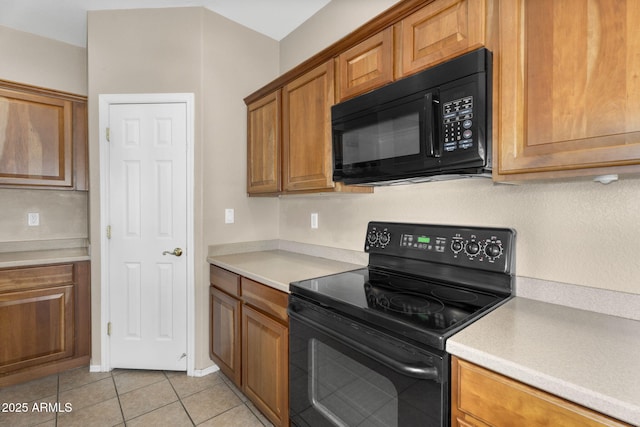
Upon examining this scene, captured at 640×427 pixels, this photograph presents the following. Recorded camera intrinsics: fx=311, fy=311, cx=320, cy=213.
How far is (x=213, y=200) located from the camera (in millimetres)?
2373

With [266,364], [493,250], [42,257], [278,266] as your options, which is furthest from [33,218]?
[493,250]

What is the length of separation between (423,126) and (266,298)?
115 cm

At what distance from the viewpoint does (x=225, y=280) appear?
210 cm

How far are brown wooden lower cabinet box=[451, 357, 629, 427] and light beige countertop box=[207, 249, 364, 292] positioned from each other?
86cm

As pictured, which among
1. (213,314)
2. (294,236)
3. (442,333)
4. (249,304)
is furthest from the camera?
(294,236)

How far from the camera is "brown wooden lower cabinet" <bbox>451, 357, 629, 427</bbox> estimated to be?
680 millimetres

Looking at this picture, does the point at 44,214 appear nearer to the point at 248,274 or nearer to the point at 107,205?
the point at 107,205

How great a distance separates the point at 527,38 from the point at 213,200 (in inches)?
81.6

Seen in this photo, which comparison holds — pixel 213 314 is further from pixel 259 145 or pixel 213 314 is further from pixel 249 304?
pixel 259 145

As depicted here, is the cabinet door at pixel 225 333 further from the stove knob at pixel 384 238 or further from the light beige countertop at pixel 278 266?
the stove knob at pixel 384 238

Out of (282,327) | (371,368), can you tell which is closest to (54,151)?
(282,327)

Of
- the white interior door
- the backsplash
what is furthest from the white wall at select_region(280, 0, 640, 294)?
the backsplash

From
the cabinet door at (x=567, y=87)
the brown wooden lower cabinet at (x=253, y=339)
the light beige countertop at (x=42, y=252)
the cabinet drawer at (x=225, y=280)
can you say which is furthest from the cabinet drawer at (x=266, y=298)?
the light beige countertop at (x=42, y=252)

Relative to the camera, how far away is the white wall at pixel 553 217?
1.05 m
